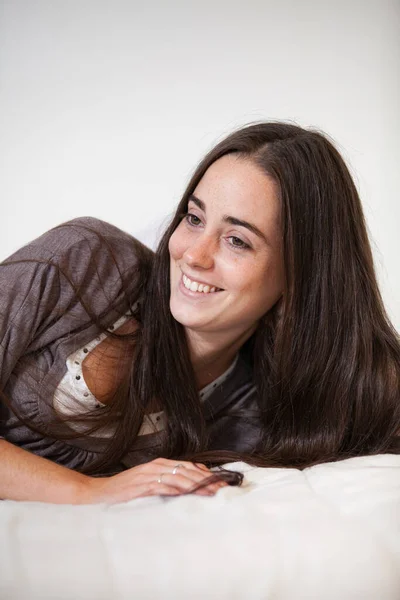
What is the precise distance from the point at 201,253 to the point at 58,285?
0.87 feet

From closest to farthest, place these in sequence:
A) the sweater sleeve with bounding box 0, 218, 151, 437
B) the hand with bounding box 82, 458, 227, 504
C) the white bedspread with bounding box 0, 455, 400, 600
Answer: the white bedspread with bounding box 0, 455, 400, 600, the hand with bounding box 82, 458, 227, 504, the sweater sleeve with bounding box 0, 218, 151, 437

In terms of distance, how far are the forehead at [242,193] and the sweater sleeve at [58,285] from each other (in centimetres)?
21

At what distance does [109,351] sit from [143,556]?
1.74 ft

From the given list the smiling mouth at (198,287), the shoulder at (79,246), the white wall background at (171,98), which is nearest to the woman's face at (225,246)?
the smiling mouth at (198,287)

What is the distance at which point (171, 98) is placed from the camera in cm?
215

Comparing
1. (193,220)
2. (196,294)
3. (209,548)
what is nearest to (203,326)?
(196,294)

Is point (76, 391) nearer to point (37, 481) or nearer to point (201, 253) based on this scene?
point (37, 481)

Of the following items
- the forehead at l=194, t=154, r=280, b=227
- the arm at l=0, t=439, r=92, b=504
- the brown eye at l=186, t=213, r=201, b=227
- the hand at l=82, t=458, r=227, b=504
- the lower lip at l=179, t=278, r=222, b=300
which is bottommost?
the arm at l=0, t=439, r=92, b=504

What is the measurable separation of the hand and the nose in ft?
1.20

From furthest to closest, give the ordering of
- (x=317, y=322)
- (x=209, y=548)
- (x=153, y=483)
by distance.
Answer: (x=317, y=322) → (x=153, y=483) → (x=209, y=548)

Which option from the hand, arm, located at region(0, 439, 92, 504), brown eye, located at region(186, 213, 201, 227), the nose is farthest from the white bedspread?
brown eye, located at region(186, 213, 201, 227)

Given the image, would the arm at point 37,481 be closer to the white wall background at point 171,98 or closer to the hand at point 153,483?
the hand at point 153,483

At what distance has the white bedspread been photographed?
895 mm

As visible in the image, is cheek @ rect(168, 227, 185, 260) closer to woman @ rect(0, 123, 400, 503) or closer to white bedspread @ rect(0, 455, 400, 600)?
woman @ rect(0, 123, 400, 503)
